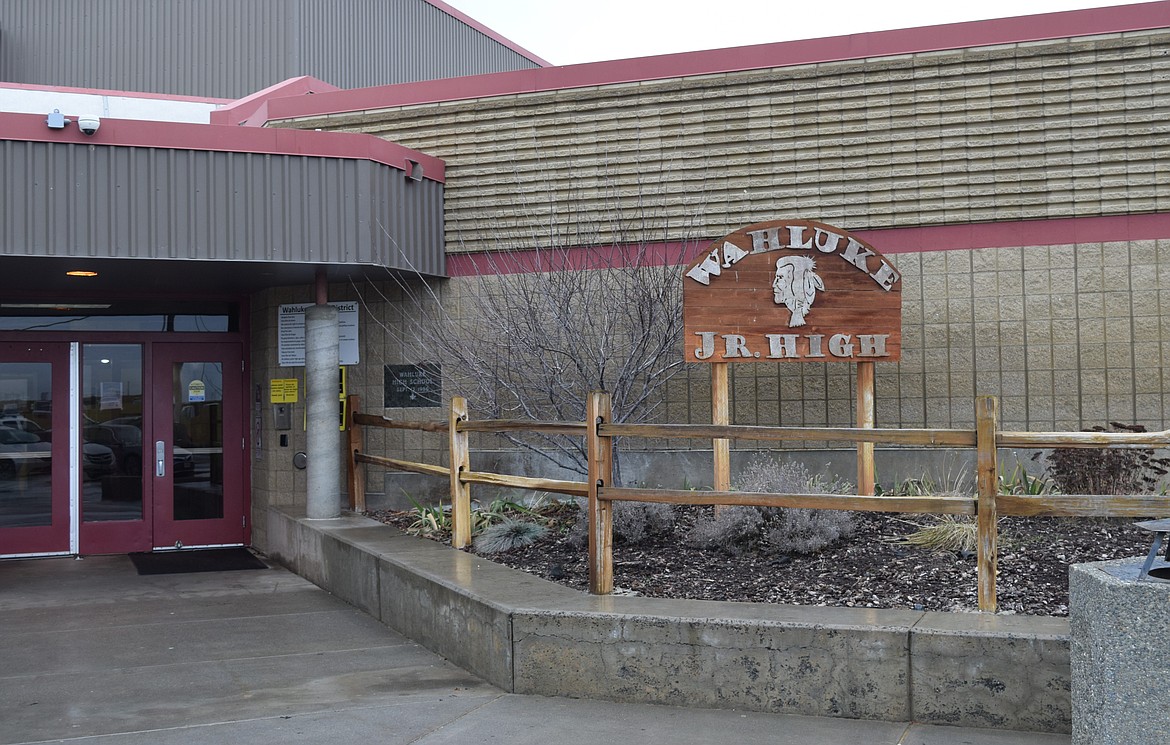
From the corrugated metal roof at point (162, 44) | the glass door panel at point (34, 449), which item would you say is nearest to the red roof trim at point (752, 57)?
the glass door panel at point (34, 449)

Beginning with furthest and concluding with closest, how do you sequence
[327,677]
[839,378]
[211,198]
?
[839,378] → [211,198] → [327,677]

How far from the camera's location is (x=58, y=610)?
9.40 m

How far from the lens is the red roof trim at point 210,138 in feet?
31.7

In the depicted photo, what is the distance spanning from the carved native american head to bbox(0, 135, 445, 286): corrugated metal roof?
382 cm

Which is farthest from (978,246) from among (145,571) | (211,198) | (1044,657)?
(145,571)

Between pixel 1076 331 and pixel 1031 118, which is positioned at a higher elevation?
pixel 1031 118

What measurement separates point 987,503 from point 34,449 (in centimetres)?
1024

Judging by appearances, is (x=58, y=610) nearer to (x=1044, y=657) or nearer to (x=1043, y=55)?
(x=1044, y=657)

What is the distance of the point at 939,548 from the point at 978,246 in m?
3.96

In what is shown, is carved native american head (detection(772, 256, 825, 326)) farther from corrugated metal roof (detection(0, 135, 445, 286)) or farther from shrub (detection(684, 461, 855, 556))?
corrugated metal roof (detection(0, 135, 445, 286))

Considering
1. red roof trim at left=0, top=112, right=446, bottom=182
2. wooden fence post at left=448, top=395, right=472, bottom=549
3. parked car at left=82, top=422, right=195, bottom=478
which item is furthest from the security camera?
parked car at left=82, top=422, right=195, bottom=478

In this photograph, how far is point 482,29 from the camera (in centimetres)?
2559

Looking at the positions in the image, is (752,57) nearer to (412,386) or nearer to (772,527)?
(412,386)

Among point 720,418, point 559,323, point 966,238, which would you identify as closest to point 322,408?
point 559,323
